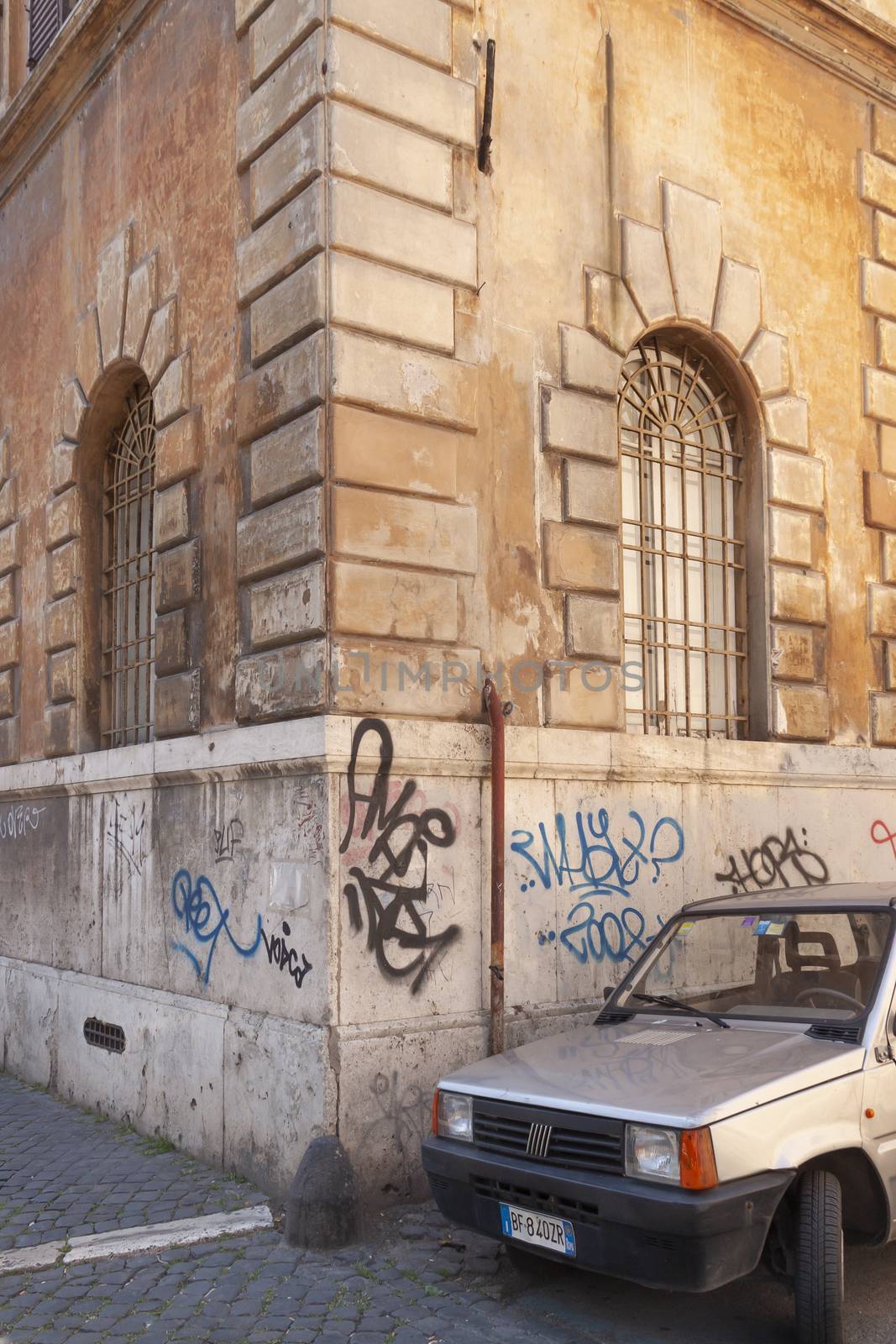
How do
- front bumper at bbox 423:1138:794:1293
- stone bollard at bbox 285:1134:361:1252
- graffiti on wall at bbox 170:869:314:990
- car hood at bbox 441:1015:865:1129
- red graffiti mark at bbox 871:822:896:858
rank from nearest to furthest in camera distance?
front bumper at bbox 423:1138:794:1293
car hood at bbox 441:1015:865:1129
stone bollard at bbox 285:1134:361:1252
graffiti on wall at bbox 170:869:314:990
red graffiti mark at bbox 871:822:896:858

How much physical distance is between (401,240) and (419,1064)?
14.4ft

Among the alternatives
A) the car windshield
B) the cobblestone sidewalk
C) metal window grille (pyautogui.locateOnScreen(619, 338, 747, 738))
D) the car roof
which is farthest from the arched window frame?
the cobblestone sidewalk

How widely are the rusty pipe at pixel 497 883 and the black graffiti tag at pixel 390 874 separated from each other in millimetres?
266

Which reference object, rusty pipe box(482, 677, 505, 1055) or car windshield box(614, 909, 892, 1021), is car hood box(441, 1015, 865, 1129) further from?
rusty pipe box(482, 677, 505, 1055)

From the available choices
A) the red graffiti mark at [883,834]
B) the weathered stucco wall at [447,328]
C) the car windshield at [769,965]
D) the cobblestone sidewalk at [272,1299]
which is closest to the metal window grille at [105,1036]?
the weathered stucco wall at [447,328]

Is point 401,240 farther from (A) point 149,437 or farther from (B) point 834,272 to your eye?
(B) point 834,272

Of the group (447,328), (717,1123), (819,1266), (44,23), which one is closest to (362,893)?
(717,1123)

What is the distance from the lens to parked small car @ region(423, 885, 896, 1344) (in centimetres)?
426

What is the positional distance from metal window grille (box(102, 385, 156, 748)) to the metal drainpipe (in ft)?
10.0

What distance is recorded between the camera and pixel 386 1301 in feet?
16.7

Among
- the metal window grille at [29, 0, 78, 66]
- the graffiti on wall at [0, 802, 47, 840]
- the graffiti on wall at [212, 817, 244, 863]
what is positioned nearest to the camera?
the graffiti on wall at [212, 817, 244, 863]

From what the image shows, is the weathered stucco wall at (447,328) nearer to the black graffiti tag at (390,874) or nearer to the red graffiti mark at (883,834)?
the black graffiti tag at (390,874)

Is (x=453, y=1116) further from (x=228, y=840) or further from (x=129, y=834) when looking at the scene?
(x=129, y=834)

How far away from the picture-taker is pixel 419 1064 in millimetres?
6438
